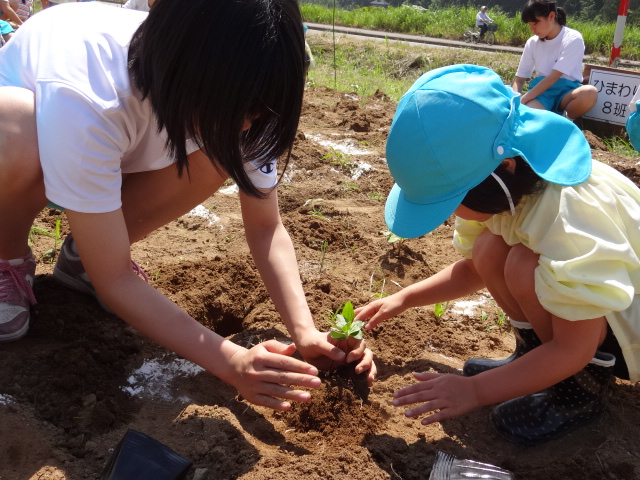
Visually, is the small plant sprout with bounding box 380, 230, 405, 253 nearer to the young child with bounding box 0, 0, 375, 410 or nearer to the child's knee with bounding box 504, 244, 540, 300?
the young child with bounding box 0, 0, 375, 410

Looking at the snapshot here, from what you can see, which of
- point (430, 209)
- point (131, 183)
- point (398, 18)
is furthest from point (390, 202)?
point (398, 18)

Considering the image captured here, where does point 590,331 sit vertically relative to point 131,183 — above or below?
below

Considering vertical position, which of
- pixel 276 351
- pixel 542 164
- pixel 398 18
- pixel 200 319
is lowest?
pixel 398 18

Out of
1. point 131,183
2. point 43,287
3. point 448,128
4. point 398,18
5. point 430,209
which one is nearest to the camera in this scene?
point 448,128

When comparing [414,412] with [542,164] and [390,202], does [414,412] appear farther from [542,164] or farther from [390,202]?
[542,164]

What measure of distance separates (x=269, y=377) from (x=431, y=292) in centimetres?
81

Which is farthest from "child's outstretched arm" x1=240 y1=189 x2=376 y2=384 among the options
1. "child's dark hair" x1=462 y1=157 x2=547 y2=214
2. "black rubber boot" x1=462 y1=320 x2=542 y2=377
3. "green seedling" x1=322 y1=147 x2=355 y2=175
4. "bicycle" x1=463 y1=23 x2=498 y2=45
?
"bicycle" x1=463 y1=23 x2=498 y2=45

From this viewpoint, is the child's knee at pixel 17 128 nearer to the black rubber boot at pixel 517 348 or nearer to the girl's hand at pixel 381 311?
the girl's hand at pixel 381 311

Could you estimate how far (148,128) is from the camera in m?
1.94

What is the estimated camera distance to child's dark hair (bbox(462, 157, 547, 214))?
169 cm

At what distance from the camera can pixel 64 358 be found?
1.98 meters

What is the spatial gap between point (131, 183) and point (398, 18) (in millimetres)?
20596

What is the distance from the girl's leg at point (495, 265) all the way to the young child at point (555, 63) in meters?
4.11

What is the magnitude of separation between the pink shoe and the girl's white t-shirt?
0.57 metres
